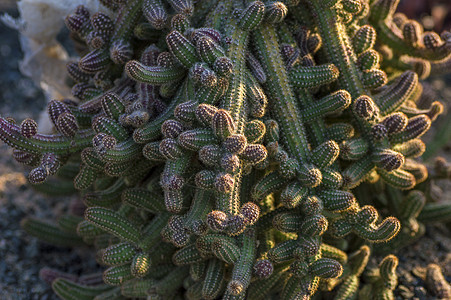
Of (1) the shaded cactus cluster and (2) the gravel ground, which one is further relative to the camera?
(2) the gravel ground

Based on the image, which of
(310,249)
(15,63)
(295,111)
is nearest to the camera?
(310,249)

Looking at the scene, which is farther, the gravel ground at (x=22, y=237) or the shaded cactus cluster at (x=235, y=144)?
the gravel ground at (x=22, y=237)

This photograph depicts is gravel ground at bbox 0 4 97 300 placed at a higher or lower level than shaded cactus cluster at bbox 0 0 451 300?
lower

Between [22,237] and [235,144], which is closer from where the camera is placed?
[235,144]

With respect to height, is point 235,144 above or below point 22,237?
above

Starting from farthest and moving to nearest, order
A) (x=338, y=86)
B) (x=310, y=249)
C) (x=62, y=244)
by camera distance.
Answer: (x=62, y=244), (x=338, y=86), (x=310, y=249)

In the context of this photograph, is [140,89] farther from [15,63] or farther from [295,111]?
[15,63]

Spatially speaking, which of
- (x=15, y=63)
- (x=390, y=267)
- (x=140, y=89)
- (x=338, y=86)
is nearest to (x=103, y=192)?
(x=140, y=89)

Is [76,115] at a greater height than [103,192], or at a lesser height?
greater
